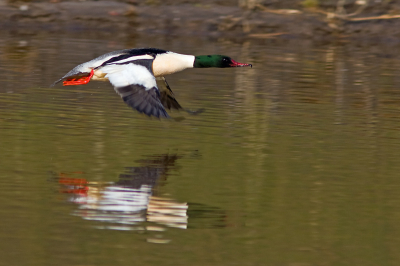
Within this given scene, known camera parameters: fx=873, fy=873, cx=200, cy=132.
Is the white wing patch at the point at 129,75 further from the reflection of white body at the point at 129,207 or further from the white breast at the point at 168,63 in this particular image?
the reflection of white body at the point at 129,207

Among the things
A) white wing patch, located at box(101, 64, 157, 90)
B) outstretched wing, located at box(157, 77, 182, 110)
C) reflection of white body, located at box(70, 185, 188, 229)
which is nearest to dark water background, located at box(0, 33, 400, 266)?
reflection of white body, located at box(70, 185, 188, 229)

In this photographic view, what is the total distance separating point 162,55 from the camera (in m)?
9.17

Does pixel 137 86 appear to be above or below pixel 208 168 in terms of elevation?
above

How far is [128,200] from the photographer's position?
6.50 m

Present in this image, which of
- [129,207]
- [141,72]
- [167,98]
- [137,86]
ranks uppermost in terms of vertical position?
[141,72]

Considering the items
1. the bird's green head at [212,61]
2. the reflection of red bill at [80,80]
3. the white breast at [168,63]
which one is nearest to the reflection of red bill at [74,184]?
the reflection of red bill at [80,80]

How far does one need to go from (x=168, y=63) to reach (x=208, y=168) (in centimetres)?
186

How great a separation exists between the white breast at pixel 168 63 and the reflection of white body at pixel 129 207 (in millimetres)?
2483

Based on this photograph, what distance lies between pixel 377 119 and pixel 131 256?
6.19m

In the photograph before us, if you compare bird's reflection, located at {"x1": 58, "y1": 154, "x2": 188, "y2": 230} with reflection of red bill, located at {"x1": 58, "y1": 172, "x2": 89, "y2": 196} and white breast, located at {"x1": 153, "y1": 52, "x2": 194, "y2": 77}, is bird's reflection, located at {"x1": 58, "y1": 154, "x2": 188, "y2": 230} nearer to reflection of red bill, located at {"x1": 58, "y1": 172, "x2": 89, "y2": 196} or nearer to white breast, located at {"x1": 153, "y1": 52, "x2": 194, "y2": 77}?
reflection of red bill, located at {"x1": 58, "y1": 172, "x2": 89, "y2": 196}

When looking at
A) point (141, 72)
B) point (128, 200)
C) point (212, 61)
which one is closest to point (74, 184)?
point (128, 200)

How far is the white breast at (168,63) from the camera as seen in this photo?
9.10 m

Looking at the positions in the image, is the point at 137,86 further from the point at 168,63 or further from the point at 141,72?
the point at 168,63

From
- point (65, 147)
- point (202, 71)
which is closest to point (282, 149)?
point (65, 147)
